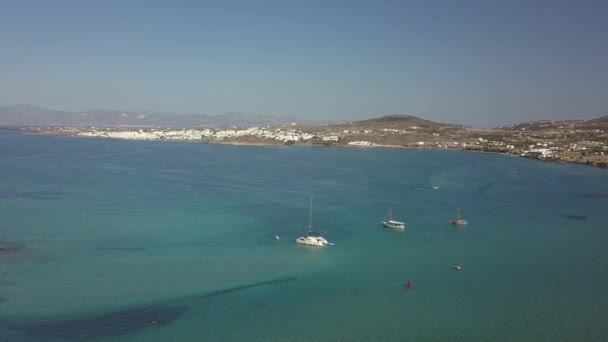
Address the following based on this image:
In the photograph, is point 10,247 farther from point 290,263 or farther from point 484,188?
point 484,188

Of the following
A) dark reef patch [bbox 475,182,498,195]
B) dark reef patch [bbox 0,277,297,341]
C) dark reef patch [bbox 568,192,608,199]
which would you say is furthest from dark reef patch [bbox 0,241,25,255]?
dark reef patch [bbox 568,192,608,199]

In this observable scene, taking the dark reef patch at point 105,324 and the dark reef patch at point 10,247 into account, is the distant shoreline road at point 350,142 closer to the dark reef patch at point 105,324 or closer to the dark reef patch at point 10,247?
the dark reef patch at point 105,324

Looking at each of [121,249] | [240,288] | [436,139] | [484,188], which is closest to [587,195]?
[484,188]

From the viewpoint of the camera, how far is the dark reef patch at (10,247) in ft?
73.4

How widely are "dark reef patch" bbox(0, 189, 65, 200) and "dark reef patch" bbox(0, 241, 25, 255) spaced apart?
13.1 metres

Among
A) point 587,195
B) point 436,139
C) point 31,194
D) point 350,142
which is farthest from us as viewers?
point 436,139

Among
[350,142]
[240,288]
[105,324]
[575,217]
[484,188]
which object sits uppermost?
[350,142]

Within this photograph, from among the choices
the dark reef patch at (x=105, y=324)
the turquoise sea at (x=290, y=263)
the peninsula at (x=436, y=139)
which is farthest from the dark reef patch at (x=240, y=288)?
the peninsula at (x=436, y=139)

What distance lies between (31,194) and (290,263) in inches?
1004

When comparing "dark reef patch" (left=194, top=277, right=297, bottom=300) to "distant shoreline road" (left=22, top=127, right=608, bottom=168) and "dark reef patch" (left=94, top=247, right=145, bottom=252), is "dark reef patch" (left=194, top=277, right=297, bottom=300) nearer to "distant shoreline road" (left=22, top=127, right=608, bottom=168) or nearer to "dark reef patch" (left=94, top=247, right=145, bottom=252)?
"dark reef patch" (left=94, top=247, right=145, bottom=252)

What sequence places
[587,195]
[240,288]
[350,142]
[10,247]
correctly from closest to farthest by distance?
[240,288], [10,247], [587,195], [350,142]

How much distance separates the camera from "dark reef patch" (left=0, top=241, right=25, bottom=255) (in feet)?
73.4

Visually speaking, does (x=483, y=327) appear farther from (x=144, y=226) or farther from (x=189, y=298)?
(x=144, y=226)

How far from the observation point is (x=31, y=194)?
37156 mm
